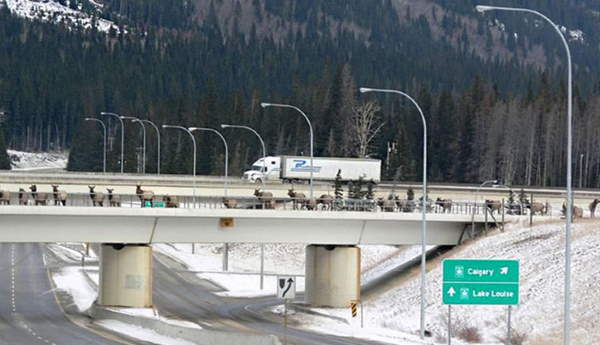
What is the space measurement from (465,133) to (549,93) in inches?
541

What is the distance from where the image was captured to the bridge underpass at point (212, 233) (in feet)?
198

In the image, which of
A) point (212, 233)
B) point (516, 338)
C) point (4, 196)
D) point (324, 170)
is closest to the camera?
point (516, 338)

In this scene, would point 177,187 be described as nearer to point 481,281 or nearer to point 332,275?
point 332,275

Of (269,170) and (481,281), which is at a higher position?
(269,170)

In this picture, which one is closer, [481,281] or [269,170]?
[481,281]

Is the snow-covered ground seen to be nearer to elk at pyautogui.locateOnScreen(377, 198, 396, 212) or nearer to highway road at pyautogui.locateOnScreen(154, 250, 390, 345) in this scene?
highway road at pyautogui.locateOnScreen(154, 250, 390, 345)

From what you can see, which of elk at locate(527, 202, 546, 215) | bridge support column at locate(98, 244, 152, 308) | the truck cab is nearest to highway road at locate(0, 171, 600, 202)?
the truck cab

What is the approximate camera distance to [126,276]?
6188 cm

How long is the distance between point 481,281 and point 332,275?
22640 millimetres

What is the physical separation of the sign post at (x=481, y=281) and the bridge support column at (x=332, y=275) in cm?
2211

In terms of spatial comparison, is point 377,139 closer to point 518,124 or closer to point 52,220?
point 518,124

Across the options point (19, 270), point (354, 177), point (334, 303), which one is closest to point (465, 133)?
point (354, 177)

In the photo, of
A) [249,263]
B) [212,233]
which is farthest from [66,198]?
[249,263]

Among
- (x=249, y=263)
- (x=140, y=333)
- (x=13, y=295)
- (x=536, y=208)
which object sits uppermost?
(x=536, y=208)
